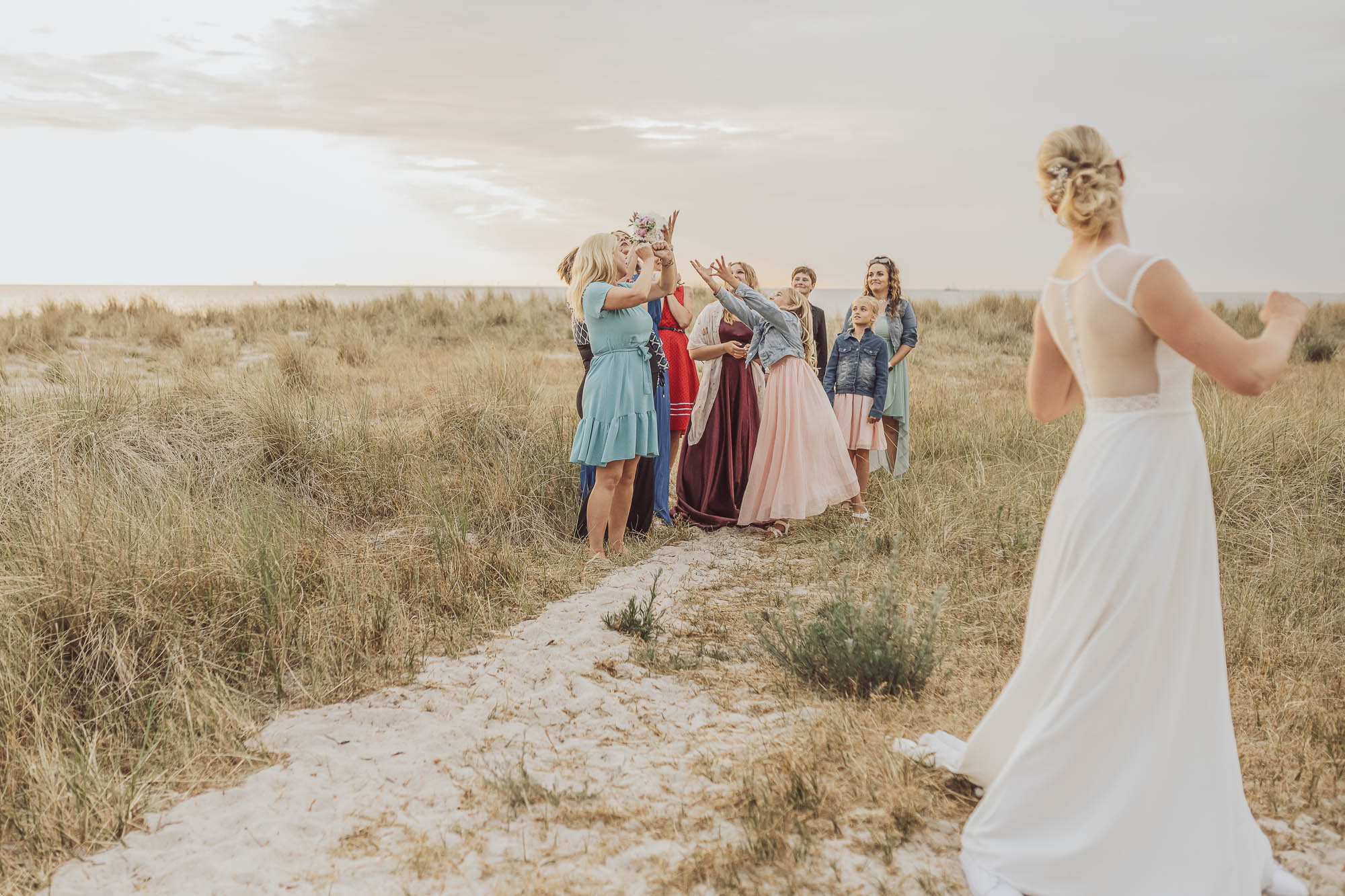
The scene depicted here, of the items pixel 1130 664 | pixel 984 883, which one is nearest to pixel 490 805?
pixel 984 883

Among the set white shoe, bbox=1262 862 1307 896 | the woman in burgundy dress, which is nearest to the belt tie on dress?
the woman in burgundy dress

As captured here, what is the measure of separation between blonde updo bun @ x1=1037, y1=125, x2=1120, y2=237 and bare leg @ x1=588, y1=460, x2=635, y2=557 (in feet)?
12.8

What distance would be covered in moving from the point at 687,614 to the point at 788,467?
1856 mm

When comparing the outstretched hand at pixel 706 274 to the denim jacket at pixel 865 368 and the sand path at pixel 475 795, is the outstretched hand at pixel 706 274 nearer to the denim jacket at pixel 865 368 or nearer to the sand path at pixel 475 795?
the denim jacket at pixel 865 368

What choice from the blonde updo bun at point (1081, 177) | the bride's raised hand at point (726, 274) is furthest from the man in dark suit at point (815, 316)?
the blonde updo bun at point (1081, 177)

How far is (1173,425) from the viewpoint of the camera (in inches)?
94.0

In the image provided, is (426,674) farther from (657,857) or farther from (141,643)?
(657,857)

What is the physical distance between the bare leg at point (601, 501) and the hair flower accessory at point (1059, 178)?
3.90m

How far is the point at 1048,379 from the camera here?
2.64 metres

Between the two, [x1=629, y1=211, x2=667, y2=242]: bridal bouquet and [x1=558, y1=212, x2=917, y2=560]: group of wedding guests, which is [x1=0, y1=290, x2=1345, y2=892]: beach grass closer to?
[x1=558, y1=212, x2=917, y2=560]: group of wedding guests

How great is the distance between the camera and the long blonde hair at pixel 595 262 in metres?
5.72

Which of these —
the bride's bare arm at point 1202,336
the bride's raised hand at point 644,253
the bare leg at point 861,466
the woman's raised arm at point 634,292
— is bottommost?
the bare leg at point 861,466

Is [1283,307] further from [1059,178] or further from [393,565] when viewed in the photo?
[393,565]

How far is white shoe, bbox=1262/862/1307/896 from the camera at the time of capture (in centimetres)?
256
